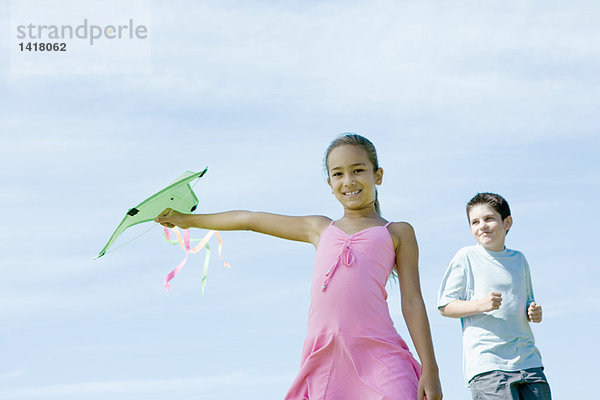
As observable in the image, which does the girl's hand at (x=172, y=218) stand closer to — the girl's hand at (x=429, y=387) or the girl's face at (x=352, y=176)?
the girl's face at (x=352, y=176)

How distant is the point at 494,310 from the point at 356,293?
197cm

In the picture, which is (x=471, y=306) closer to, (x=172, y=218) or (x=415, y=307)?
(x=415, y=307)

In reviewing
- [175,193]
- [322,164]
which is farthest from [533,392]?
[175,193]

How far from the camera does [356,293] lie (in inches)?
175

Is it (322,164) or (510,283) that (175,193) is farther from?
(510,283)

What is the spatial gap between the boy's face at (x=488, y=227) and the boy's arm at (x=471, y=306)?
0.57 m

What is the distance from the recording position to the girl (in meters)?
4.26

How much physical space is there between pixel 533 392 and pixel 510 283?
2.65 feet

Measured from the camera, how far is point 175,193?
16.8 ft

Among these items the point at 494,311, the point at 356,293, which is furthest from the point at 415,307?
the point at 494,311

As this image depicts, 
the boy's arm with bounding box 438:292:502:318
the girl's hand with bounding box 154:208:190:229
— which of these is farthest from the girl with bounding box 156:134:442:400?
the boy's arm with bounding box 438:292:502:318

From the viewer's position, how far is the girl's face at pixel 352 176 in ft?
15.5

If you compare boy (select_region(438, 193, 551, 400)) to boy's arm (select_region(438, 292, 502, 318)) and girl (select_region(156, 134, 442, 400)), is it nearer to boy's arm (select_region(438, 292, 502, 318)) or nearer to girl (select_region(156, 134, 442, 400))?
boy's arm (select_region(438, 292, 502, 318))

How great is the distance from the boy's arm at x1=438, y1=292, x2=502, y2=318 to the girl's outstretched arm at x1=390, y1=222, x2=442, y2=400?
143 cm
